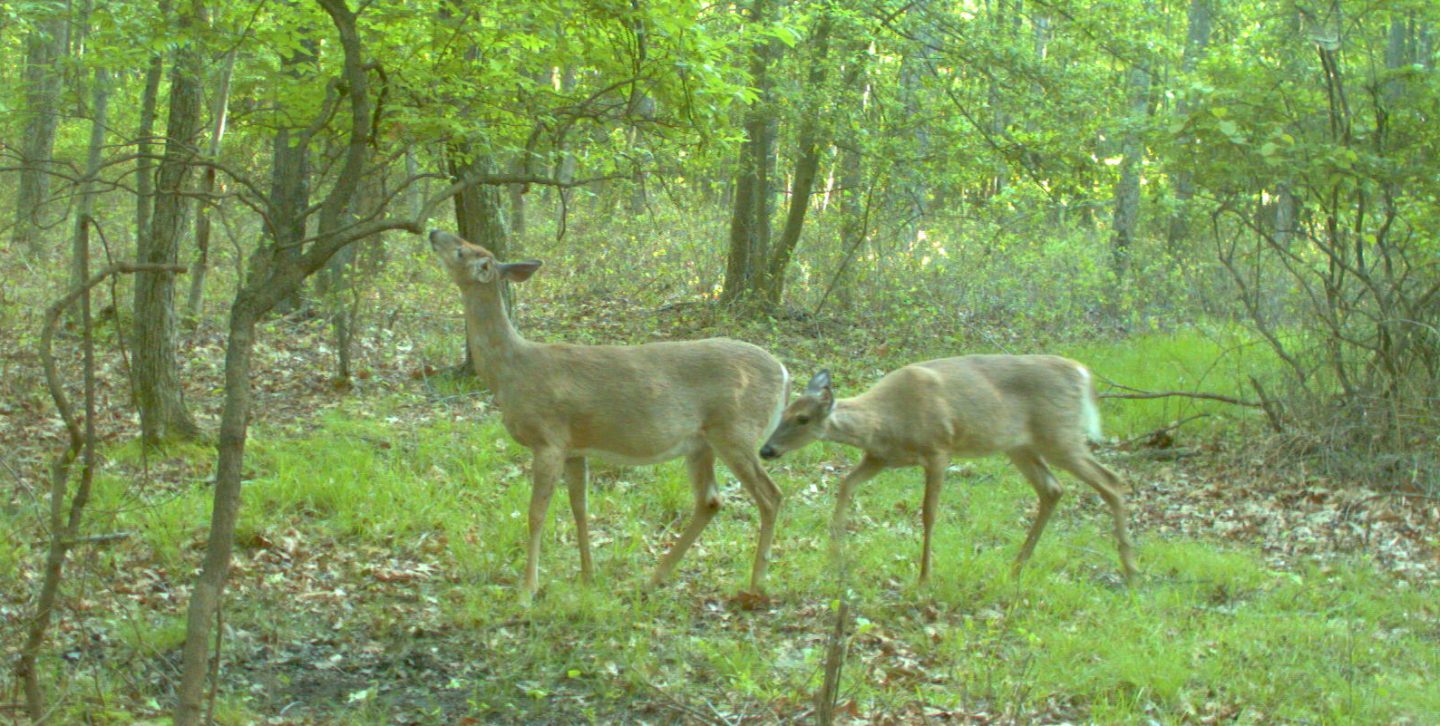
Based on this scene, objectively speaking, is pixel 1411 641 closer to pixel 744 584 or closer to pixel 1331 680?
pixel 1331 680

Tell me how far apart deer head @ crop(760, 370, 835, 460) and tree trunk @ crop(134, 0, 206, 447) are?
418 centimetres

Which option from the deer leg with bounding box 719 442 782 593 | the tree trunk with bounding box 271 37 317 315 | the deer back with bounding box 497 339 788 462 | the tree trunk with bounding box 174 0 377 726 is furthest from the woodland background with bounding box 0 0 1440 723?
the deer back with bounding box 497 339 788 462

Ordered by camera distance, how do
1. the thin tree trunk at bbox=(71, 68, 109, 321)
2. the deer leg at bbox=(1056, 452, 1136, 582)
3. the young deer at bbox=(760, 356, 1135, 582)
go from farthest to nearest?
the young deer at bbox=(760, 356, 1135, 582)
the deer leg at bbox=(1056, 452, 1136, 582)
the thin tree trunk at bbox=(71, 68, 109, 321)

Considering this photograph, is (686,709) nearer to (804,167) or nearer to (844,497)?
(844,497)

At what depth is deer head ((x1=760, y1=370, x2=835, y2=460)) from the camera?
24.5 ft

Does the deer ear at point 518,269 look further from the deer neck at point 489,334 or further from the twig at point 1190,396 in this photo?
the twig at point 1190,396

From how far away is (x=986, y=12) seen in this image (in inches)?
588

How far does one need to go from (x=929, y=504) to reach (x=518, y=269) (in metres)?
2.67

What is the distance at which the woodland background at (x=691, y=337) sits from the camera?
549 centimetres

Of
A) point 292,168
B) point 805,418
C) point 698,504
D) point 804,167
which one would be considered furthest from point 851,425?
point 804,167

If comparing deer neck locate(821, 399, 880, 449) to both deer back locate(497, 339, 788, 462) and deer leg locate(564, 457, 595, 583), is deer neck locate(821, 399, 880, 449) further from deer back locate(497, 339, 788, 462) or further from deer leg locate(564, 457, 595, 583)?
deer leg locate(564, 457, 595, 583)

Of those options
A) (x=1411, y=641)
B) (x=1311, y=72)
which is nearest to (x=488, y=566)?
(x=1411, y=641)

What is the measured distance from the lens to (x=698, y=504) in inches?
293

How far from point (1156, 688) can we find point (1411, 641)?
5.76ft
